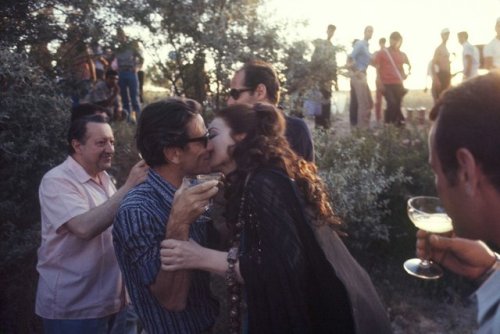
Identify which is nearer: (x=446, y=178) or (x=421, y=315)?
(x=446, y=178)

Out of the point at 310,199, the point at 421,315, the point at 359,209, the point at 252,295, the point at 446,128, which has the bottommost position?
the point at 421,315

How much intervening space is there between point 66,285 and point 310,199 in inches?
68.5

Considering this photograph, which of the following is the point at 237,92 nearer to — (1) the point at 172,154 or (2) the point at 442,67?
(1) the point at 172,154

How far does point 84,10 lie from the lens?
6.73m

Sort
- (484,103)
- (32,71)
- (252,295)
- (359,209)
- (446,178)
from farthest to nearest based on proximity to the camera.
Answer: (359,209)
(32,71)
(252,295)
(446,178)
(484,103)

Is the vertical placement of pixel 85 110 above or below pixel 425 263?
above

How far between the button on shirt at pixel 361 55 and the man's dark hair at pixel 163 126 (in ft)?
29.1

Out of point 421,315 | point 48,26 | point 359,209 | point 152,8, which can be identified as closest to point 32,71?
point 48,26

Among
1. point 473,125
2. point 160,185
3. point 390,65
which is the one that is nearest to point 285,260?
point 160,185

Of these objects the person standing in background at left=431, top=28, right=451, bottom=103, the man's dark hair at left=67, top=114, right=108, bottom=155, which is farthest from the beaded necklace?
the person standing in background at left=431, top=28, right=451, bottom=103

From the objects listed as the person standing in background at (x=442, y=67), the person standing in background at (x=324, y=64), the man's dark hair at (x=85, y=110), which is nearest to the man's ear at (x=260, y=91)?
the man's dark hair at (x=85, y=110)

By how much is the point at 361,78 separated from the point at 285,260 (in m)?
9.33

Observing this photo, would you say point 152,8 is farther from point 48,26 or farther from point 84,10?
point 48,26

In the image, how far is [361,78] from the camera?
11039mm
